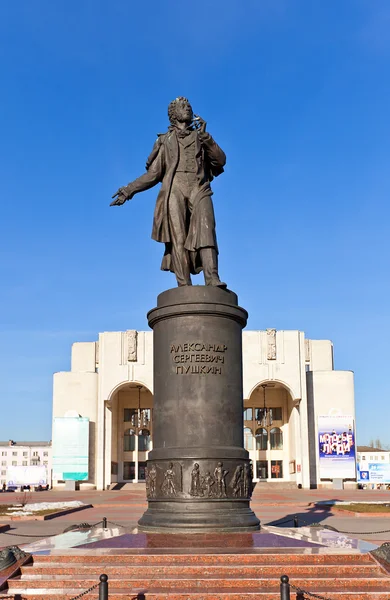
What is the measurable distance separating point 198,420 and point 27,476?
4238 centimetres

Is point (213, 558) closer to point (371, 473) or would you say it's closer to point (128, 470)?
point (371, 473)

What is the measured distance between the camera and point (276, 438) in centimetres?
5812

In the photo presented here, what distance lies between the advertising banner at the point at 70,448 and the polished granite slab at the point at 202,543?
139 feet

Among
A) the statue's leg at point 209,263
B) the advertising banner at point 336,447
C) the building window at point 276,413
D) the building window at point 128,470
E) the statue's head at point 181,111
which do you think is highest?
the statue's head at point 181,111

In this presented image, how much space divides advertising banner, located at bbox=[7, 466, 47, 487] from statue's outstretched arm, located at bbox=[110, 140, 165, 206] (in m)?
41.1

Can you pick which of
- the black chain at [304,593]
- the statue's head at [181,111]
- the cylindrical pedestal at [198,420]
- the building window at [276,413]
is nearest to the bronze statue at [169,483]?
the cylindrical pedestal at [198,420]

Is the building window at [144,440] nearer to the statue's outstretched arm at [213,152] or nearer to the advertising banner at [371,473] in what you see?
the advertising banner at [371,473]

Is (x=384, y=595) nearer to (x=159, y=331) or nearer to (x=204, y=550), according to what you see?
(x=204, y=550)

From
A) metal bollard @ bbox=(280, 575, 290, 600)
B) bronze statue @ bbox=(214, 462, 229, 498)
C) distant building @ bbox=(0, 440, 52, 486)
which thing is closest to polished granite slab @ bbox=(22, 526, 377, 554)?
bronze statue @ bbox=(214, 462, 229, 498)

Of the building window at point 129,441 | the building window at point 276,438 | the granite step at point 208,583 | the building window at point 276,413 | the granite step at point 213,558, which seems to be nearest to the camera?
the granite step at point 208,583

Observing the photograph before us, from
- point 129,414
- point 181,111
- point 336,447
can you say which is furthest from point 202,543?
point 129,414

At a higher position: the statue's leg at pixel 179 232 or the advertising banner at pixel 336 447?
the statue's leg at pixel 179 232

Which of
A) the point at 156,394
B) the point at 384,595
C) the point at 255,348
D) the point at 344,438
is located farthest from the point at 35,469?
the point at 384,595

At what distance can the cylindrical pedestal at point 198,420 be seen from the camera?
29.7 ft
